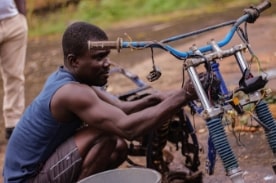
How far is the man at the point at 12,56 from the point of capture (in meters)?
6.62

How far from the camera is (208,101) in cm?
342

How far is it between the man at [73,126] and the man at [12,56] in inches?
94.9

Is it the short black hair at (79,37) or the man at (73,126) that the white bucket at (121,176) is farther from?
the short black hair at (79,37)

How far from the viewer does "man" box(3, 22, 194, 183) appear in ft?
12.9

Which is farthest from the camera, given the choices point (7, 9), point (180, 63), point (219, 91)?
point (180, 63)

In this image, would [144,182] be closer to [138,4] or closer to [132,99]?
[132,99]

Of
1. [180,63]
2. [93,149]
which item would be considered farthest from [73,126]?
[180,63]

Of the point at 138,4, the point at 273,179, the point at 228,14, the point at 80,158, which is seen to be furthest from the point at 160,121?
the point at 138,4

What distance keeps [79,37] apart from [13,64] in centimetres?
279

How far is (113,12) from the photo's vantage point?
15.6m

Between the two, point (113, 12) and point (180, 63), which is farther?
point (113, 12)

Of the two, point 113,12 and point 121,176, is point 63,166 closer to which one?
point 121,176

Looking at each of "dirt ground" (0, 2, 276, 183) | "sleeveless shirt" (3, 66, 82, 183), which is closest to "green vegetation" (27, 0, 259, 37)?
"dirt ground" (0, 2, 276, 183)

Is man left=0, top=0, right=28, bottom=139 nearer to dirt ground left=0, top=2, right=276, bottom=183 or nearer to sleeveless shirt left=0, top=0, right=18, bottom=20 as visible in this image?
sleeveless shirt left=0, top=0, right=18, bottom=20
